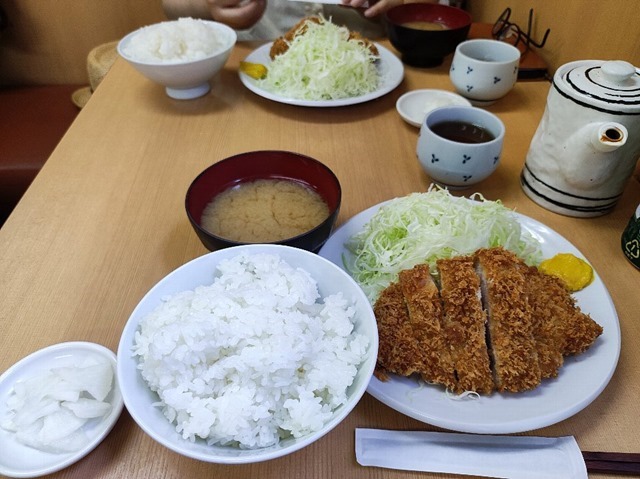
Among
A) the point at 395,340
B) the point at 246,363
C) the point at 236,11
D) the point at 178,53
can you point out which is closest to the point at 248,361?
the point at 246,363

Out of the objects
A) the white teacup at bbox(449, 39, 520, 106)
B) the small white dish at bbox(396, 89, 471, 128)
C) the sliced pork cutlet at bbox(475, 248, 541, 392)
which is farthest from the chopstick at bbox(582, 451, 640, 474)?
the white teacup at bbox(449, 39, 520, 106)

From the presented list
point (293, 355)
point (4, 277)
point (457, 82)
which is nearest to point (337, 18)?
point (457, 82)

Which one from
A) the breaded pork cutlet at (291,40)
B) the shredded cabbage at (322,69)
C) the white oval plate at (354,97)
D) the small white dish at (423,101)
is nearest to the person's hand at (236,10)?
the white oval plate at (354,97)

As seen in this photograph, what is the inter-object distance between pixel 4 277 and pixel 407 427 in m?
1.18

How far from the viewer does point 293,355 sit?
839 mm

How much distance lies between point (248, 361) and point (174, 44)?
164 centimetres

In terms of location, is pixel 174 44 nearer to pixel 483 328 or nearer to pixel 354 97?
pixel 354 97

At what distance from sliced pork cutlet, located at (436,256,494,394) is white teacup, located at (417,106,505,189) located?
1.63 ft

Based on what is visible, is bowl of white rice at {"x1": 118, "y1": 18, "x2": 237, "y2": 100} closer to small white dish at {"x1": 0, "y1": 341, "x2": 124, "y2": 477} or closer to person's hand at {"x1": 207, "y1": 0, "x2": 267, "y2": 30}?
person's hand at {"x1": 207, "y1": 0, "x2": 267, "y2": 30}

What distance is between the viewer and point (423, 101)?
2027 millimetres

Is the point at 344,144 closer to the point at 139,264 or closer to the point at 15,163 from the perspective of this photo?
the point at 139,264

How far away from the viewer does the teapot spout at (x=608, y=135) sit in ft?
4.05

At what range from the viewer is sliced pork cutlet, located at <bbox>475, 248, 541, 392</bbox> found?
37.8 inches

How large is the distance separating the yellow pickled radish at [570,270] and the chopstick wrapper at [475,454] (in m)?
0.42
